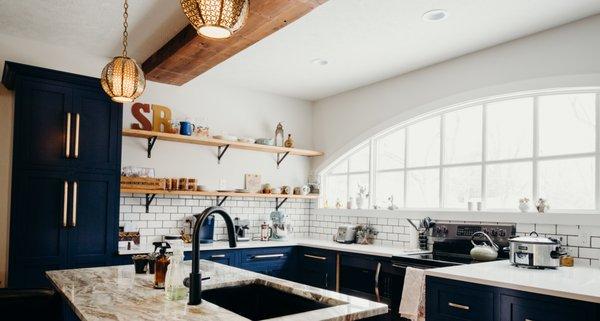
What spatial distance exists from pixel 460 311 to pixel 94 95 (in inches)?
144

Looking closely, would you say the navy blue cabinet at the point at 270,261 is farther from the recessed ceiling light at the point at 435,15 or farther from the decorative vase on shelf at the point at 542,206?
the recessed ceiling light at the point at 435,15

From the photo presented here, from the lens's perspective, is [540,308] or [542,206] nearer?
[540,308]

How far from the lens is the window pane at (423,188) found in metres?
4.88

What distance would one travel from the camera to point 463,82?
449 cm

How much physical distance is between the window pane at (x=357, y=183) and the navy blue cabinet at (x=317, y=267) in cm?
90

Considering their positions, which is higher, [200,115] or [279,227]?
[200,115]

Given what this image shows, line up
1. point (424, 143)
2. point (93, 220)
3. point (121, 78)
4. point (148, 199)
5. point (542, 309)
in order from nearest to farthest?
1. point (542, 309)
2. point (121, 78)
3. point (93, 220)
4. point (148, 199)
5. point (424, 143)

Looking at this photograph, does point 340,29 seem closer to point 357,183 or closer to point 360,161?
point 360,161

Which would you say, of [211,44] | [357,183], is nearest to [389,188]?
[357,183]

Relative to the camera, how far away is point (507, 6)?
3.38m

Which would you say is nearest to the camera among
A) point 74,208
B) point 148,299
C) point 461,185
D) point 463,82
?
point 148,299

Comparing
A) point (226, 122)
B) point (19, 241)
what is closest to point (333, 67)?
point (226, 122)

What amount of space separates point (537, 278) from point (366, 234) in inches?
101

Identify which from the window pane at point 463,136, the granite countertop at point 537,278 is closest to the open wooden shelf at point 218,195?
the window pane at point 463,136
